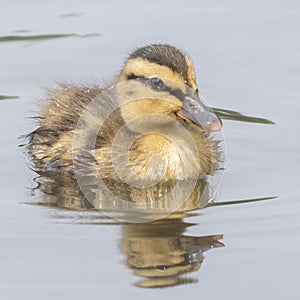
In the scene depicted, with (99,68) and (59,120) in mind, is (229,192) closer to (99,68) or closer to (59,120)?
(59,120)

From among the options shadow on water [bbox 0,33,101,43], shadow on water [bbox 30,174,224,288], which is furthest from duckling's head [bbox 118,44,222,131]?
shadow on water [bbox 0,33,101,43]

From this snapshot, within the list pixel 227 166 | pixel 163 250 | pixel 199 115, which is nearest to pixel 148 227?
pixel 163 250

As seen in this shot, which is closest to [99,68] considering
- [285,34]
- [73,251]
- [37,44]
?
[37,44]

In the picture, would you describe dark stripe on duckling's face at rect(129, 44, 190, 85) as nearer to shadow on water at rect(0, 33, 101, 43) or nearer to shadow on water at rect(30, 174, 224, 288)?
shadow on water at rect(30, 174, 224, 288)

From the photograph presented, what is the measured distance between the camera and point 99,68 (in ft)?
37.2

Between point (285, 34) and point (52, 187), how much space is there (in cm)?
361

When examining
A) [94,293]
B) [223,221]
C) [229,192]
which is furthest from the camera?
[229,192]

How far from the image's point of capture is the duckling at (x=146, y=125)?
8.77 meters

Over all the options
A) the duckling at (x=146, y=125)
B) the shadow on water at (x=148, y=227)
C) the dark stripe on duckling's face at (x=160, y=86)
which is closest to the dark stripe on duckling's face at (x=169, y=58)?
the duckling at (x=146, y=125)

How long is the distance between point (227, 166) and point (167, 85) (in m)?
0.98

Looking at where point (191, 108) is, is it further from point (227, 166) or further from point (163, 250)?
point (163, 250)

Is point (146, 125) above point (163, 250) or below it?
above

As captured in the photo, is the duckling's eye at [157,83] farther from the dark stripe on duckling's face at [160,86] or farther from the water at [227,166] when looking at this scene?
the water at [227,166]

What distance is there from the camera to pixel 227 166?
941cm
